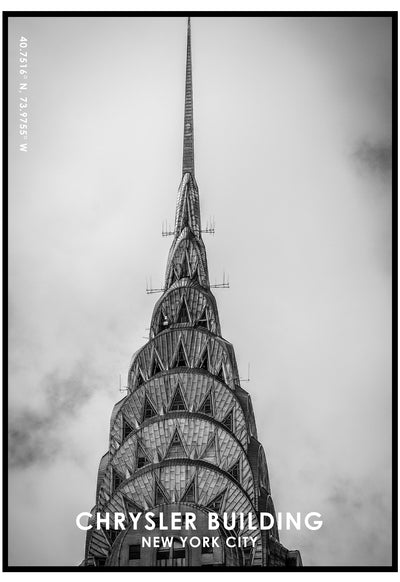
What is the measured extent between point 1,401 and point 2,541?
847 centimetres

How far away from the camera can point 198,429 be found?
120m

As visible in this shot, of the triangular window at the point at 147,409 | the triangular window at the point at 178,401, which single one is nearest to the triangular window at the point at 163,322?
the triangular window at the point at 178,401

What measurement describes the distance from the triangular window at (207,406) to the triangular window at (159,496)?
11677 mm

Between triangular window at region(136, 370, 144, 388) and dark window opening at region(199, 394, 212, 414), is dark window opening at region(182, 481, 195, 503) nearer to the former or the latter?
dark window opening at region(199, 394, 212, 414)

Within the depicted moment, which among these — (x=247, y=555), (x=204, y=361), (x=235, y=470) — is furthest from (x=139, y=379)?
(x=247, y=555)

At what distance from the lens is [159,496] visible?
377 feet

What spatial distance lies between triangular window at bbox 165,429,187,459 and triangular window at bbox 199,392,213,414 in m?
4.65

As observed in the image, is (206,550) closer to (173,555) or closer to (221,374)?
(173,555)

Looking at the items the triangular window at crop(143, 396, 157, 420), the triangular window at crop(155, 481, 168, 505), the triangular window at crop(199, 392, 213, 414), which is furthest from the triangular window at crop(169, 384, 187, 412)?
the triangular window at crop(155, 481, 168, 505)

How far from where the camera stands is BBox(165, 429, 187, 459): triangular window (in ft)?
391

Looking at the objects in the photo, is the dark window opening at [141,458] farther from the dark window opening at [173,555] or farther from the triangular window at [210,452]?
the dark window opening at [173,555]

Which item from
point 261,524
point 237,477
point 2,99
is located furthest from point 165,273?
point 2,99

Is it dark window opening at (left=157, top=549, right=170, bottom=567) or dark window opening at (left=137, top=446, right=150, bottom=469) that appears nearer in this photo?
dark window opening at (left=157, top=549, right=170, bottom=567)

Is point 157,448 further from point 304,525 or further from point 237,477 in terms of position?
point 304,525
